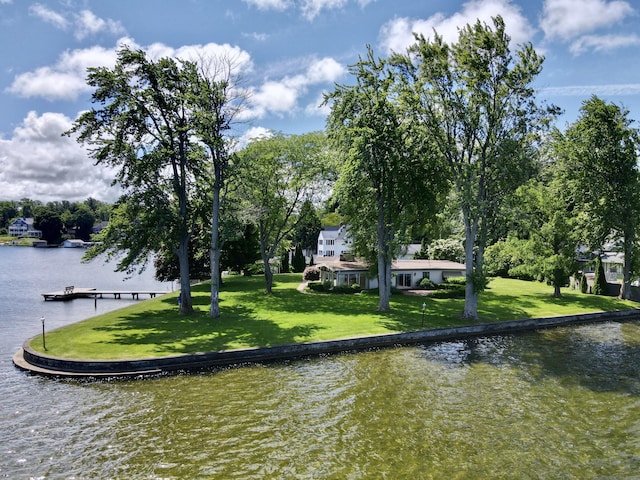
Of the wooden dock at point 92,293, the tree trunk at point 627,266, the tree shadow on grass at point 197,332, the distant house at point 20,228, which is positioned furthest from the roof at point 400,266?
the distant house at point 20,228

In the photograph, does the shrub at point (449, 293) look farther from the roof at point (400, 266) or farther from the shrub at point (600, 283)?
the shrub at point (600, 283)

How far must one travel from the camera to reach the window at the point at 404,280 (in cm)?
4309

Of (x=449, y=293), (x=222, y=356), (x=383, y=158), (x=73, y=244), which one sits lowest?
(x=222, y=356)

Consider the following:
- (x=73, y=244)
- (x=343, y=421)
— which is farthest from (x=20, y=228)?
(x=343, y=421)

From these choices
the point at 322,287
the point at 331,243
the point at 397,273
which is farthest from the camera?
the point at 331,243

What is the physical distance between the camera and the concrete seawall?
17547mm

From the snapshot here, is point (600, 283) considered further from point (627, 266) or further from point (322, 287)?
point (322, 287)

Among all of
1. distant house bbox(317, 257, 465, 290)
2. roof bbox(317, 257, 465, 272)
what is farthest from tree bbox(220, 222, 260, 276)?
distant house bbox(317, 257, 465, 290)

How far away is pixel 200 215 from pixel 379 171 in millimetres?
12910

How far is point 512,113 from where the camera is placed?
26531 millimetres

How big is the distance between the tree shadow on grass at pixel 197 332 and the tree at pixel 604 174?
28407 mm

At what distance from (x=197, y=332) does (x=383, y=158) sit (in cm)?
1615

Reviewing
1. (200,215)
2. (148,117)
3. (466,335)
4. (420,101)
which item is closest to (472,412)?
(466,335)

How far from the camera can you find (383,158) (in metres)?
28.4
